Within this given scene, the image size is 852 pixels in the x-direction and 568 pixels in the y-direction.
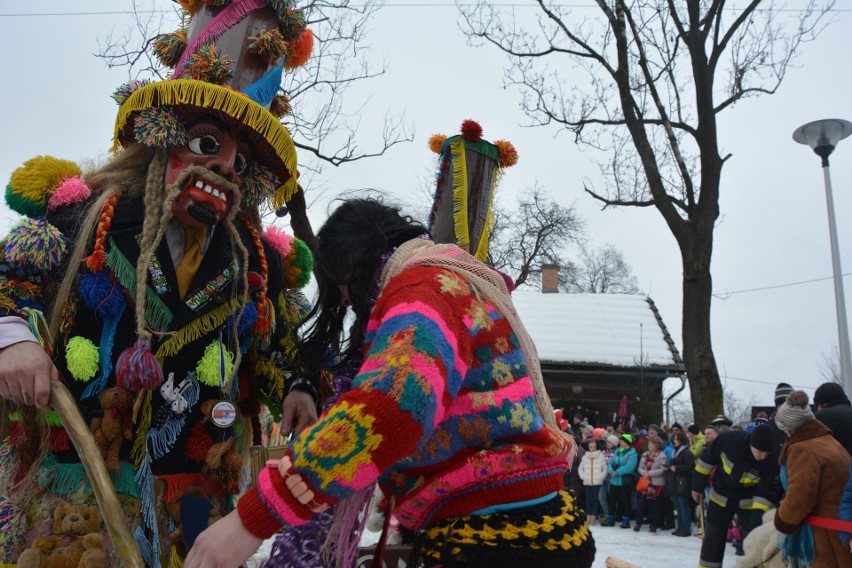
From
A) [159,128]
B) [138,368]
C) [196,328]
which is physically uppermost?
[159,128]

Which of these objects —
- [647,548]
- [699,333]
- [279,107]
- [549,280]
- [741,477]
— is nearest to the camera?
[279,107]

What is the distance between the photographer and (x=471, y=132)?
3.00 m

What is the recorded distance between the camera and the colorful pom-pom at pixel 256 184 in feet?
9.46

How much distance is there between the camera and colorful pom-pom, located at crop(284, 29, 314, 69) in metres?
3.12

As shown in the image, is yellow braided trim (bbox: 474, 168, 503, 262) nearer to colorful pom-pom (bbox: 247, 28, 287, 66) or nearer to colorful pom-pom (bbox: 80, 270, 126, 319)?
colorful pom-pom (bbox: 247, 28, 287, 66)

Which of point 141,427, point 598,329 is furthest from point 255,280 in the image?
point 598,329

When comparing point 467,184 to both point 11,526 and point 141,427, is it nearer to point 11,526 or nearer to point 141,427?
point 141,427

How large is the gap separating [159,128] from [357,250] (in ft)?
3.51

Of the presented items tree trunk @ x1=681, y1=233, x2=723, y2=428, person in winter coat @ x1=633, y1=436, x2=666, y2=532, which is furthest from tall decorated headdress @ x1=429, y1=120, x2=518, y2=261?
person in winter coat @ x1=633, y1=436, x2=666, y2=532

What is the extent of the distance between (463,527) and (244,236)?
63.8 inches

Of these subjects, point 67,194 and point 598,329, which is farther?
point 598,329

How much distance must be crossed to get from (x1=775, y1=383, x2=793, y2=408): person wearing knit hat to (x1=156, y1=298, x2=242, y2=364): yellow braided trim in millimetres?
5583

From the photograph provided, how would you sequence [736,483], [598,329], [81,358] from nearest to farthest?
1. [81,358]
2. [736,483]
3. [598,329]

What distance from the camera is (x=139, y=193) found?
2.71 m
